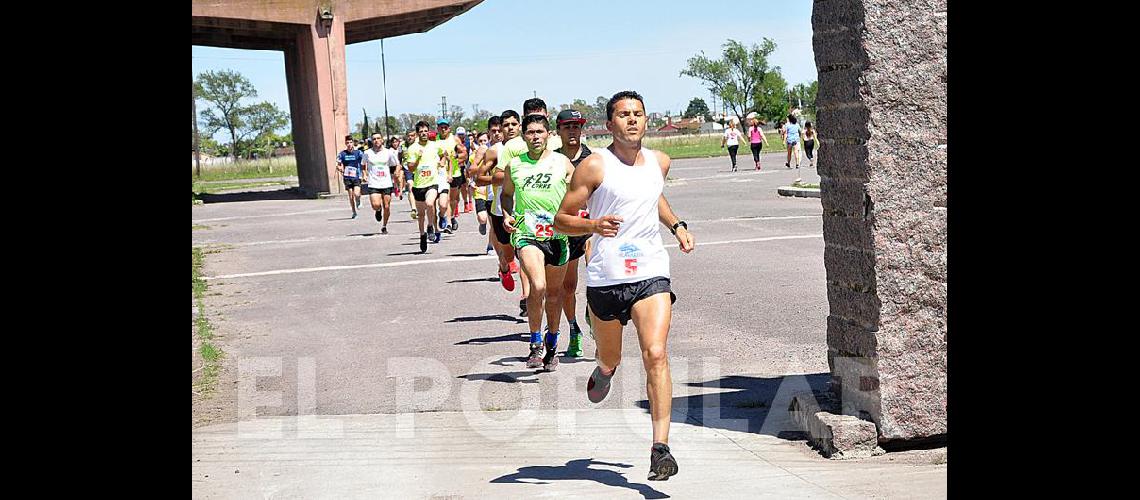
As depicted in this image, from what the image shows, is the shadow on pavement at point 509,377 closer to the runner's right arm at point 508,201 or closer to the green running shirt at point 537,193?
the green running shirt at point 537,193

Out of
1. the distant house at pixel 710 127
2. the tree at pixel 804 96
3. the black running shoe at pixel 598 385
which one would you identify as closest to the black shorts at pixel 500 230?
the black running shoe at pixel 598 385

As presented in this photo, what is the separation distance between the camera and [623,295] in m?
6.62

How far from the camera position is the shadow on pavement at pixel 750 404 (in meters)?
7.67

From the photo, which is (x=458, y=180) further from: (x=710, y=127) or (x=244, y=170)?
(x=710, y=127)

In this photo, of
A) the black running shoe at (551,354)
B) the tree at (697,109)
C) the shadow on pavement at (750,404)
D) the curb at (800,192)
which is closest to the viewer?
the shadow on pavement at (750,404)

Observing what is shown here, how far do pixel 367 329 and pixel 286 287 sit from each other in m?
4.14

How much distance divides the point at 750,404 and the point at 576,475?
6.52ft

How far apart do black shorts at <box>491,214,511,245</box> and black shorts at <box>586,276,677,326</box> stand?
459 centimetres

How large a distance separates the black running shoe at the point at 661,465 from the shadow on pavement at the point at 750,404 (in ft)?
4.64

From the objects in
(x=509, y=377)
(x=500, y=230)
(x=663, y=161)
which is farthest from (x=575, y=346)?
(x=663, y=161)

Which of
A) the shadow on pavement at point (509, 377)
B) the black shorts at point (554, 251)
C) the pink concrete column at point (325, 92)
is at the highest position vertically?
the pink concrete column at point (325, 92)

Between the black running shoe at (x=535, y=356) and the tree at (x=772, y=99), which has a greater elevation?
the tree at (x=772, y=99)

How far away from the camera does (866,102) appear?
6.79 meters
